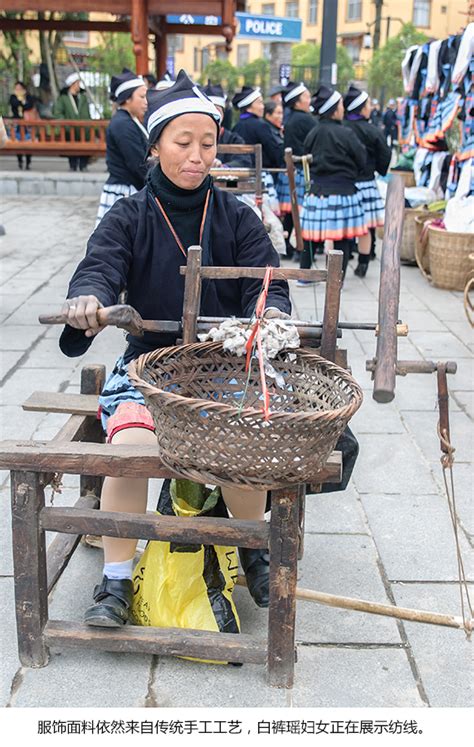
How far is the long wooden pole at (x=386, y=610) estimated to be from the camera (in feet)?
7.29

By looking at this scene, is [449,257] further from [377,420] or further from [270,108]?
[377,420]

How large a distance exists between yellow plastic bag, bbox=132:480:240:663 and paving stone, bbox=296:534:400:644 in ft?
0.88

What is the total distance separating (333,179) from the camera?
21.9 ft

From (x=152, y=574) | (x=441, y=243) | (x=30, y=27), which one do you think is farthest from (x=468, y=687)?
(x=30, y=27)

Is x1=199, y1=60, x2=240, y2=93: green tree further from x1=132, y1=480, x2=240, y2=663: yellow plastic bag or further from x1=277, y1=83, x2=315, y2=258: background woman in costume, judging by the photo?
x1=132, y1=480, x2=240, y2=663: yellow plastic bag

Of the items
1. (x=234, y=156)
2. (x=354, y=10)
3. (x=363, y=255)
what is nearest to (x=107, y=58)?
(x=234, y=156)

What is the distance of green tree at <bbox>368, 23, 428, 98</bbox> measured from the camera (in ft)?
108

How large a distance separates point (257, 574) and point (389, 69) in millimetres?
33903

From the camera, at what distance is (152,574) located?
2256 millimetres

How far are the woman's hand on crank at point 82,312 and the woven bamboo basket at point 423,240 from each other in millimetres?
5505

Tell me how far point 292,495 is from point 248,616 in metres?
0.65

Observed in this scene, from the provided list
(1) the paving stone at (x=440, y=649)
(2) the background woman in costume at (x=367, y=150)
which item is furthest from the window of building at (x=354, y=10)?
(1) the paving stone at (x=440, y=649)

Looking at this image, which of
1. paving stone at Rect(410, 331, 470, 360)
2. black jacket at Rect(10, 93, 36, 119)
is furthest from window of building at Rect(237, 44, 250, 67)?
paving stone at Rect(410, 331, 470, 360)
